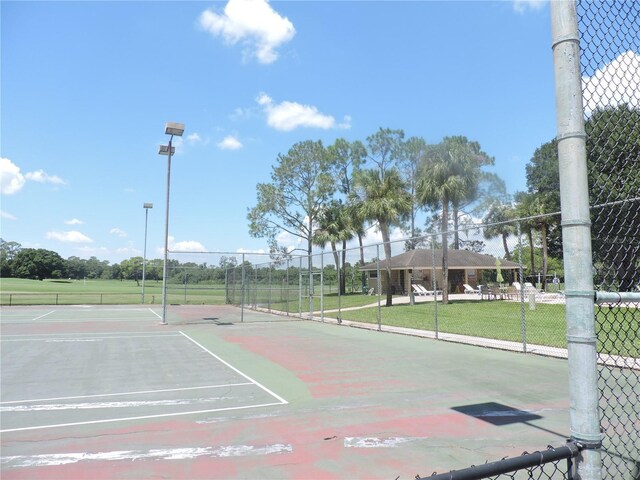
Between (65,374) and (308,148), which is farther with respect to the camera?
(308,148)

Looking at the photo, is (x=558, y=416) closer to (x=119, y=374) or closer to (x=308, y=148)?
(x=119, y=374)

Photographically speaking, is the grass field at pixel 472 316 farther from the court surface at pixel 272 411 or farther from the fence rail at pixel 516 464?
the fence rail at pixel 516 464

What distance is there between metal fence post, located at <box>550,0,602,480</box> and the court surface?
2.57 meters

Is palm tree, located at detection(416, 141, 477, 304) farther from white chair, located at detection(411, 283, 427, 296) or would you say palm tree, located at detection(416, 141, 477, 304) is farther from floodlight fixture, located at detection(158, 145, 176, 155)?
floodlight fixture, located at detection(158, 145, 176, 155)

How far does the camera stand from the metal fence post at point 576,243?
198 cm

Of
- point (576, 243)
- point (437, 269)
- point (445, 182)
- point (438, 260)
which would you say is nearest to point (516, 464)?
point (576, 243)

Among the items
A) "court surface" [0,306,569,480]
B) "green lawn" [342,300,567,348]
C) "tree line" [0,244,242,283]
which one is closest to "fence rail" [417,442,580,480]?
"court surface" [0,306,569,480]

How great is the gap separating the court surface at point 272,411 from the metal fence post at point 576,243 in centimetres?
257

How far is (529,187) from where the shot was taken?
201 feet

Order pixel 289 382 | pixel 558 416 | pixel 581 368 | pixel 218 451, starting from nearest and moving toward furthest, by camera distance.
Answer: pixel 581 368 → pixel 218 451 → pixel 558 416 → pixel 289 382

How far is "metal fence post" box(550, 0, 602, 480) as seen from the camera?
1978 millimetres

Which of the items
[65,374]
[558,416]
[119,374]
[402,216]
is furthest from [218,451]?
[402,216]

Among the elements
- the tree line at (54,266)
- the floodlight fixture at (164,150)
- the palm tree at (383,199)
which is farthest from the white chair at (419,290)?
the tree line at (54,266)

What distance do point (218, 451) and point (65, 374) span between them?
19.5 ft
